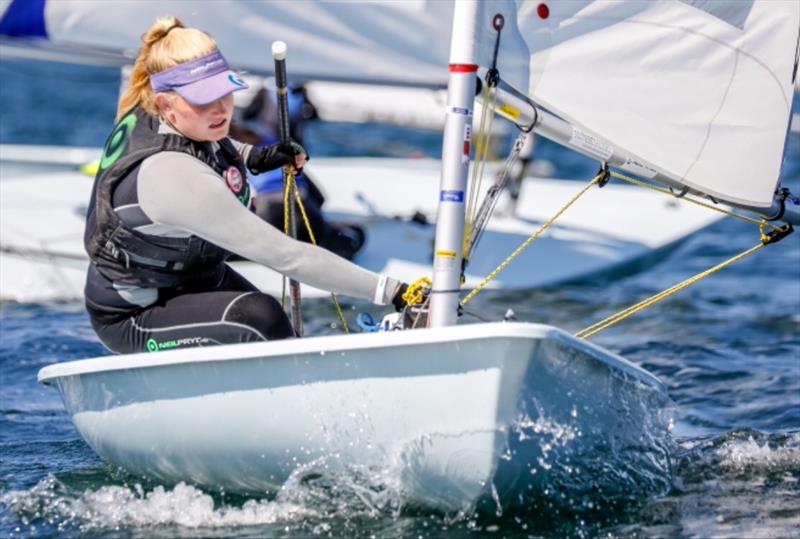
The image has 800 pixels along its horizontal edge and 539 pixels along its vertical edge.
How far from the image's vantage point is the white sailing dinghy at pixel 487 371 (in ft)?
9.29

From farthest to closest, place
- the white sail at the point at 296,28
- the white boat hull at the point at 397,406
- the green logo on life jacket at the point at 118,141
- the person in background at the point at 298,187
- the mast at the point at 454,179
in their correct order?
the person in background at the point at 298,187 < the white sail at the point at 296,28 < the green logo on life jacket at the point at 118,141 < the mast at the point at 454,179 < the white boat hull at the point at 397,406

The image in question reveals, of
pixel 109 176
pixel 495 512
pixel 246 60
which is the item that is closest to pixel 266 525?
pixel 495 512

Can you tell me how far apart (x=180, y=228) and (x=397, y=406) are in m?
0.63

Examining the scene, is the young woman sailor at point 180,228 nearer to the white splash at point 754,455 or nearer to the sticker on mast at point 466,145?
the sticker on mast at point 466,145

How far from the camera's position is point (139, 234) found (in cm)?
314

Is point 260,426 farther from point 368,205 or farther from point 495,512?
point 368,205

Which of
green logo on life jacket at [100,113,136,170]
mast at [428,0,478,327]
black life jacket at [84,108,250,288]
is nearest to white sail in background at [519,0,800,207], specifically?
mast at [428,0,478,327]

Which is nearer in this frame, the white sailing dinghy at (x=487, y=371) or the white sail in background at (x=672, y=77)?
the white sailing dinghy at (x=487, y=371)

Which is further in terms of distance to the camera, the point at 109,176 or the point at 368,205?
the point at 368,205

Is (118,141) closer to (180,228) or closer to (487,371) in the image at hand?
(180,228)

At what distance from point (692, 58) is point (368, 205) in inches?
131

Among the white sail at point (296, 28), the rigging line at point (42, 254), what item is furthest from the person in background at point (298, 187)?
the rigging line at point (42, 254)

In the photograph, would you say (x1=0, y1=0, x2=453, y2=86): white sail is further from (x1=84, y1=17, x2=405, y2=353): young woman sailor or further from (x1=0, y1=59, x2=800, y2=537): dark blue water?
(x1=84, y1=17, x2=405, y2=353): young woman sailor

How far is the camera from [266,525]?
3.07 m
